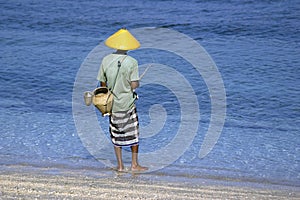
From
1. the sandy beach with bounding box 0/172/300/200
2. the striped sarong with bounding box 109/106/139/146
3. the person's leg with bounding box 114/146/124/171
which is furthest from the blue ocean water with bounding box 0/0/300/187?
the sandy beach with bounding box 0/172/300/200

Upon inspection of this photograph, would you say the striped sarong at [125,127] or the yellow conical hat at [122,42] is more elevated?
the yellow conical hat at [122,42]

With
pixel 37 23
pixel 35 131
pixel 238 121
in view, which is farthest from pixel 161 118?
pixel 37 23

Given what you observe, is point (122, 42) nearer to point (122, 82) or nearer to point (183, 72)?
point (122, 82)

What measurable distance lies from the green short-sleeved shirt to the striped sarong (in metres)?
0.09

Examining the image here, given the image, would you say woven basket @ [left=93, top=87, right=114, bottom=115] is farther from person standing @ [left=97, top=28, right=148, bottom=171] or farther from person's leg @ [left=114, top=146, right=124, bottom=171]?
person's leg @ [left=114, top=146, right=124, bottom=171]

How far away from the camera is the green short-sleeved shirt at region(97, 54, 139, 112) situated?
6609mm

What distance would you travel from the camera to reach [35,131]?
29.0ft

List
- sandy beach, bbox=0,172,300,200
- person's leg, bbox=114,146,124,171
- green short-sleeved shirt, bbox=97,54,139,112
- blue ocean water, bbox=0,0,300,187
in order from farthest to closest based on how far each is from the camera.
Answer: blue ocean water, bbox=0,0,300,187 → person's leg, bbox=114,146,124,171 → green short-sleeved shirt, bbox=97,54,139,112 → sandy beach, bbox=0,172,300,200

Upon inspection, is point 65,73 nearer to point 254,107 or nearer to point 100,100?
point 254,107

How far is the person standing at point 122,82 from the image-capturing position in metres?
6.62

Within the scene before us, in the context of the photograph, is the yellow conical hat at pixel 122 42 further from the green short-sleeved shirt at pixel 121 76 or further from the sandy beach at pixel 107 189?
the sandy beach at pixel 107 189

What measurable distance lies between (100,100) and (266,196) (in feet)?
5.77

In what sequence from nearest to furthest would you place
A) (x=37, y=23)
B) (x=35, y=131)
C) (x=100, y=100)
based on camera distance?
1. (x=100, y=100)
2. (x=35, y=131)
3. (x=37, y=23)

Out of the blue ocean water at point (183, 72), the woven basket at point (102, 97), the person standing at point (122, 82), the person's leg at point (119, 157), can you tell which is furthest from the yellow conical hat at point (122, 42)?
the blue ocean water at point (183, 72)
